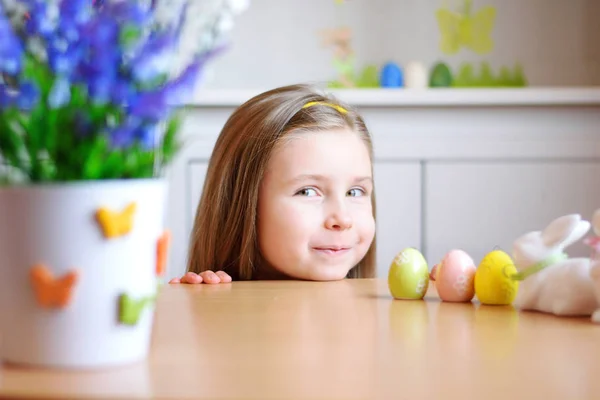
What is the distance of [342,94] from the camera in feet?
10.6

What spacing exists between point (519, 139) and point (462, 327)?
8.46 feet

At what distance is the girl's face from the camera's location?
1.54m

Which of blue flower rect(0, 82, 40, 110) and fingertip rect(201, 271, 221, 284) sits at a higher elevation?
blue flower rect(0, 82, 40, 110)

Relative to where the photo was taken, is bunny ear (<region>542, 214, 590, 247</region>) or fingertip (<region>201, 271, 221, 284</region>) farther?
fingertip (<region>201, 271, 221, 284</region>)

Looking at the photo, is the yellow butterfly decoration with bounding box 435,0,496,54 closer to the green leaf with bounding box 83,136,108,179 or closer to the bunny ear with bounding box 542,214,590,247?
the bunny ear with bounding box 542,214,590,247

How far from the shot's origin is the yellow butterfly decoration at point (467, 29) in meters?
3.67

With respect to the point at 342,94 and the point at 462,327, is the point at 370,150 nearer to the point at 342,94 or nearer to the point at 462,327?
the point at 462,327

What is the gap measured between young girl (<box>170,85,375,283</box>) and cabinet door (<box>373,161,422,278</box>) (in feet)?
5.04

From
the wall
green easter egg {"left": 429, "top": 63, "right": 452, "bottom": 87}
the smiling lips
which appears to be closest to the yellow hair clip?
the smiling lips

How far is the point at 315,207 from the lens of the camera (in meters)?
1.55

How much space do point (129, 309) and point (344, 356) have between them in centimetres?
17

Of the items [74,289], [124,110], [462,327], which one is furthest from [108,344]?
[462,327]

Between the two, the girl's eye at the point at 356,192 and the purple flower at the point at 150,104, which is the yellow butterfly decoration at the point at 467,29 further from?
the purple flower at the point at 150,104

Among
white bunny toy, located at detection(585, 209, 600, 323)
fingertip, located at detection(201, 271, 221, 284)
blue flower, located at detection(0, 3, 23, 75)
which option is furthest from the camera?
fingertip, located at detection(201, 271, 221, 284)
